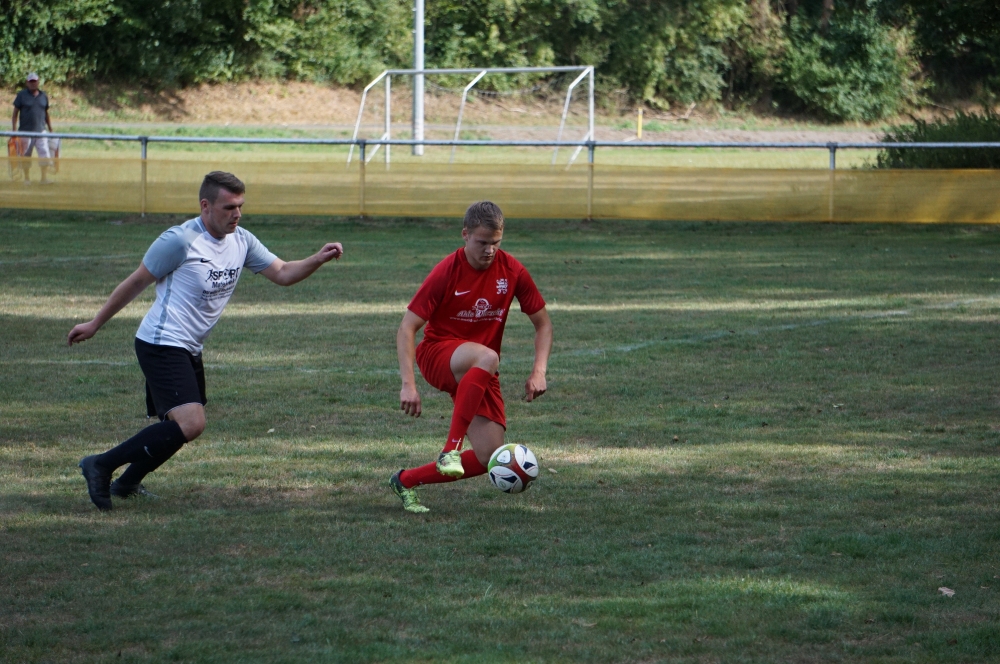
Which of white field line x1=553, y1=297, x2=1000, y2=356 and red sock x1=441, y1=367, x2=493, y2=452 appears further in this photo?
white field line x1=553, y1=297, x2=1000, y2=356

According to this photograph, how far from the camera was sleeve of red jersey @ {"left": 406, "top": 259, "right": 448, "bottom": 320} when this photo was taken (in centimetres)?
583

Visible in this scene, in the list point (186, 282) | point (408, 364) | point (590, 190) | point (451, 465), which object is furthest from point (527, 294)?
point (590, 190)

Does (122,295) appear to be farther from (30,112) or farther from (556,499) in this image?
(30,112)

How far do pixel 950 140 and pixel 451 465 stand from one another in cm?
1861

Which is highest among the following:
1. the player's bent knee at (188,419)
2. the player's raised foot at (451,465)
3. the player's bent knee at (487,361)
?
the player's bent knee at (487,361)

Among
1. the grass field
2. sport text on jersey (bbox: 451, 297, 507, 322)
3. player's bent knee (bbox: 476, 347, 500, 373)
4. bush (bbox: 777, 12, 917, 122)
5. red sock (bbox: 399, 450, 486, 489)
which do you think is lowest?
the grass field

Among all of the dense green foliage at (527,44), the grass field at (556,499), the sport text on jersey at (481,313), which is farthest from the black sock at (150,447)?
the dense green foliage at (527,44)

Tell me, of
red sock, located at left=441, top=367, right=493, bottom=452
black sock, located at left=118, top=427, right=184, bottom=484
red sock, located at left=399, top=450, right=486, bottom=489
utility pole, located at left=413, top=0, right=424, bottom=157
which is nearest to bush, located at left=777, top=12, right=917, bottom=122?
utility pole, located at left=413, top=0, right=424, bottom=157

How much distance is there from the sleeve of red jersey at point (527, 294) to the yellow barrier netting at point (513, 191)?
13.9 m

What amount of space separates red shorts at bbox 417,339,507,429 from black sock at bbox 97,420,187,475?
117 cm

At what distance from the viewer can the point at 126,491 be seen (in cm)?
598

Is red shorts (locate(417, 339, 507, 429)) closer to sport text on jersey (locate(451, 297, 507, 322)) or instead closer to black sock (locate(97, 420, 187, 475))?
sport text on jersey (locate(451, 297, 507, 322))

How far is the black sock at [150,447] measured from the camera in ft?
18.9

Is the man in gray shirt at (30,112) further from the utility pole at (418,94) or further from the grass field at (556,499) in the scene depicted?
the grass field at (556,499)
